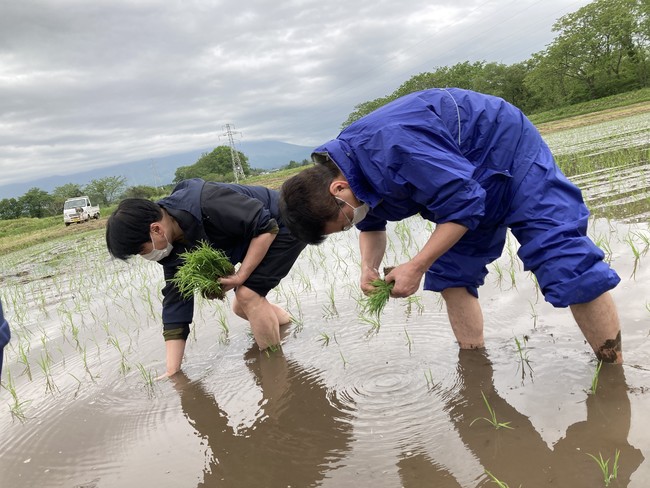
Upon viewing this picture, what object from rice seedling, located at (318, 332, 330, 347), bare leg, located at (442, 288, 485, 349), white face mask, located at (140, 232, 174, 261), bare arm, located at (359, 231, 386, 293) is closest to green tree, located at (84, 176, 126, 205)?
white face mask, located at (140, 232, 174, 261)

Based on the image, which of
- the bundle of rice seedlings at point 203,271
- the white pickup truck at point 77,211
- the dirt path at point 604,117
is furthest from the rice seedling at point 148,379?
the white pickup truck at point 77,211

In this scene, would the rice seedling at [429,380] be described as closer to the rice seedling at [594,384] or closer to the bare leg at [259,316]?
the rice seedling at [594,384]

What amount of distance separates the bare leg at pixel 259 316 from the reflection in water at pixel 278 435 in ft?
1.05

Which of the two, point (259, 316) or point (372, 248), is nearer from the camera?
point (372, 248)

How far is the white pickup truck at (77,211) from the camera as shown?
901 inches

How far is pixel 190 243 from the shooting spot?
298 centimetres

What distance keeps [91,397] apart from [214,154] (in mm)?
85961

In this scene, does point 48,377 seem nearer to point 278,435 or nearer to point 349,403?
point 278,435

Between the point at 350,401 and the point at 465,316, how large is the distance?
71 centimetres

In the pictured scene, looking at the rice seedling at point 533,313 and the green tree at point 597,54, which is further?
the green tree at point 597,54

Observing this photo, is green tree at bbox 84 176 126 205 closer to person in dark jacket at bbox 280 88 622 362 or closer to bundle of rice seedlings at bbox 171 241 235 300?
bundle of rice seedlings at bbox 171 241 235 300

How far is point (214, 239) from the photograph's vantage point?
3033 millimetres

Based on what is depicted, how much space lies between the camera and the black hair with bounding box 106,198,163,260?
2479 millimetres

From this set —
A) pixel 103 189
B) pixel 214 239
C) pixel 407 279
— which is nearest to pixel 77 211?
pixel 214 239
